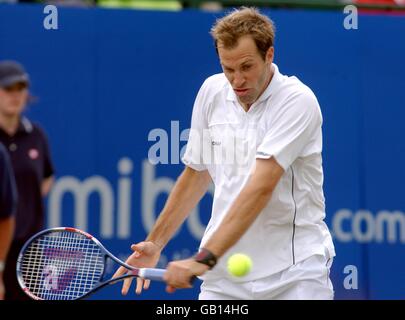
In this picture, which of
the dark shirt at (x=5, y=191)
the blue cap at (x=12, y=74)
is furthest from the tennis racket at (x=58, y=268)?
the blue cap at (x=12, y=74)

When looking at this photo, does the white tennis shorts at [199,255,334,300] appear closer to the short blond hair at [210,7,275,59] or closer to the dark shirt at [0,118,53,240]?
the short blond hair at [210,7,275,59]

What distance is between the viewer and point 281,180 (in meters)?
4.55

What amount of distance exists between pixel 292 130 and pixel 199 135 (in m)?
0.49

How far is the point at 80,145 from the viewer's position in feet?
22.9

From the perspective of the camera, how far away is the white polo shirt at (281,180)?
178 inches

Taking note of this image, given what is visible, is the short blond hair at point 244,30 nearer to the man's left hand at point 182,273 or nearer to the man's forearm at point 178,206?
the man's forearm at point 178,206

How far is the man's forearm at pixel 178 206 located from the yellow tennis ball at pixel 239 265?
57 centimetres

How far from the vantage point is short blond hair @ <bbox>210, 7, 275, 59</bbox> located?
452 centimetres

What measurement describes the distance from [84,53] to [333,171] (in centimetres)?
176

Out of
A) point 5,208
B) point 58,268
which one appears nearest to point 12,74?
point 5,208

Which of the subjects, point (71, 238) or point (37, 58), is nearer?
point (71, 238)
